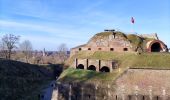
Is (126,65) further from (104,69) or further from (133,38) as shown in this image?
(133,38)

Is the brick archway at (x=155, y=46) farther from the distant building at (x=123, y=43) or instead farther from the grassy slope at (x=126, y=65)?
the grassy slope at (x=126, y=65)

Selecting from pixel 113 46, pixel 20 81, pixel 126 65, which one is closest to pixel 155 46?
pixel 113 46

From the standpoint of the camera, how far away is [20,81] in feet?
126

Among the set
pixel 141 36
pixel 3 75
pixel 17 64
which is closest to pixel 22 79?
pixel 3 75

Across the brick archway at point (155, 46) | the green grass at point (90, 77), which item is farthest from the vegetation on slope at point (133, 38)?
the green grass at point (90, 77)

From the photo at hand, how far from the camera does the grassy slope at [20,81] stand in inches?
1293

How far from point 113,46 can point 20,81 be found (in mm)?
12543

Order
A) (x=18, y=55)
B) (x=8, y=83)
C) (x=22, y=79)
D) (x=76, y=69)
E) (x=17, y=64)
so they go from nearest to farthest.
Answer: (x=76, y=69)
(x=8, y=83)
(x=22, y=79)
(x=17, y=64)
(x=18, y=55)

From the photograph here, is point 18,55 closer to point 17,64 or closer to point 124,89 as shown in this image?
point 17,64

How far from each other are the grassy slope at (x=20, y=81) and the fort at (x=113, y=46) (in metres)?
6.86

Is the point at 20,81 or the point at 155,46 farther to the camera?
the point at 20,81

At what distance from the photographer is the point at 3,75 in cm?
3700

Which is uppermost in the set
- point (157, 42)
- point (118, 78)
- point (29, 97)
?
point (157, 42)

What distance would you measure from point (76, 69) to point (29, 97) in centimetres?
585
